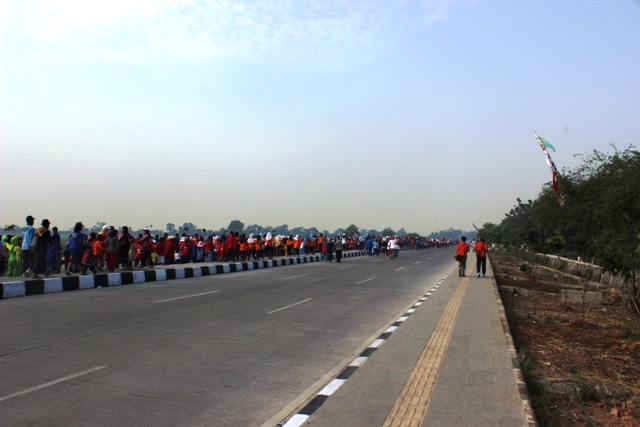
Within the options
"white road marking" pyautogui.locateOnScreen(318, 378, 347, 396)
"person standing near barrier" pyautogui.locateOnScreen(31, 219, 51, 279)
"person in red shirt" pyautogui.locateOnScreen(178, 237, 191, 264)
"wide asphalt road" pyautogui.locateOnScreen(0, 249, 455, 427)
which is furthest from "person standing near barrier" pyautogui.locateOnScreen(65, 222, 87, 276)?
"white road marking" pyautogui.locateOnScreen(318, 378, 347, 396)

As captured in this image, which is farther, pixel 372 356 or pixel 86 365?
pixel 372 356

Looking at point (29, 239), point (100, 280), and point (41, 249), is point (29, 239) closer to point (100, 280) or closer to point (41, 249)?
point (41, 249)

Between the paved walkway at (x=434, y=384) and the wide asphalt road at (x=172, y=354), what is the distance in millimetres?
479

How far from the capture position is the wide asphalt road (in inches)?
201

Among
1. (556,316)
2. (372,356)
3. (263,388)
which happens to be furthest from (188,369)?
(556,316)

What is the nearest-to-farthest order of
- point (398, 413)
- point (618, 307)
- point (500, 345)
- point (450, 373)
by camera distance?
point (398, 413), point (450, 373), point (500, 345), point (618, 307)

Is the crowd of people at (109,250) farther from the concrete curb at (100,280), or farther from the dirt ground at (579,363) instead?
the dirt ground at (579,363)

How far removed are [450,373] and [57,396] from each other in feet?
13.5

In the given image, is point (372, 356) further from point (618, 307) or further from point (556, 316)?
point (618, 307)

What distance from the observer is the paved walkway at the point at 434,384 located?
4883 mm

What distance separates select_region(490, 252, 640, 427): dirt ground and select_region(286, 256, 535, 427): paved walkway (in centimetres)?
36

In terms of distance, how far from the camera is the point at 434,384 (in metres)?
5.99

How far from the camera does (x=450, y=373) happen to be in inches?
256

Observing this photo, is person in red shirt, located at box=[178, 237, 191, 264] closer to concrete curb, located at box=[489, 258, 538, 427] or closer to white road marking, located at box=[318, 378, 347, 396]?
concrete curb, located at box=[489, 258, 538, 427]
